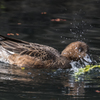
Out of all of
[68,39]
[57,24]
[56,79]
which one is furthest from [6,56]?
[57,24]

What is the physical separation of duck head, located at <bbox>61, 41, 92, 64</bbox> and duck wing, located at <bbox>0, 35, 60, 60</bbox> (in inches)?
14.8

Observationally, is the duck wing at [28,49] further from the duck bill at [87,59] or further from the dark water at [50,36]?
the duck bill at [87,59]

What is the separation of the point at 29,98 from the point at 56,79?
156 cm

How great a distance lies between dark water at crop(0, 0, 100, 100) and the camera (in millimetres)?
6883

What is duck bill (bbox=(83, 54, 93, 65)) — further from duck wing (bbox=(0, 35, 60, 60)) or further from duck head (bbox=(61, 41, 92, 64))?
duck wing (bbox=(0, 35, 60, 60))

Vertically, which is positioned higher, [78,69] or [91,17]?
[91,17]

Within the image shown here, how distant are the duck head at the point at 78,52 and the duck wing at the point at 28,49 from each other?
376 millimetres

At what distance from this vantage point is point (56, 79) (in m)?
7.84

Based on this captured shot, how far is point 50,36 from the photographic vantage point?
465 inches

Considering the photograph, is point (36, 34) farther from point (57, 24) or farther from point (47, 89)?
point (47, 89)

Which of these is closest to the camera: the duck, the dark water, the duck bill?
the dark water

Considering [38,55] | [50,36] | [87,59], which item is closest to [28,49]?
[38,55]

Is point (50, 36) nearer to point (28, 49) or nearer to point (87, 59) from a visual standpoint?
point (28, 49)

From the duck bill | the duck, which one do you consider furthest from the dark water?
the duck bill
